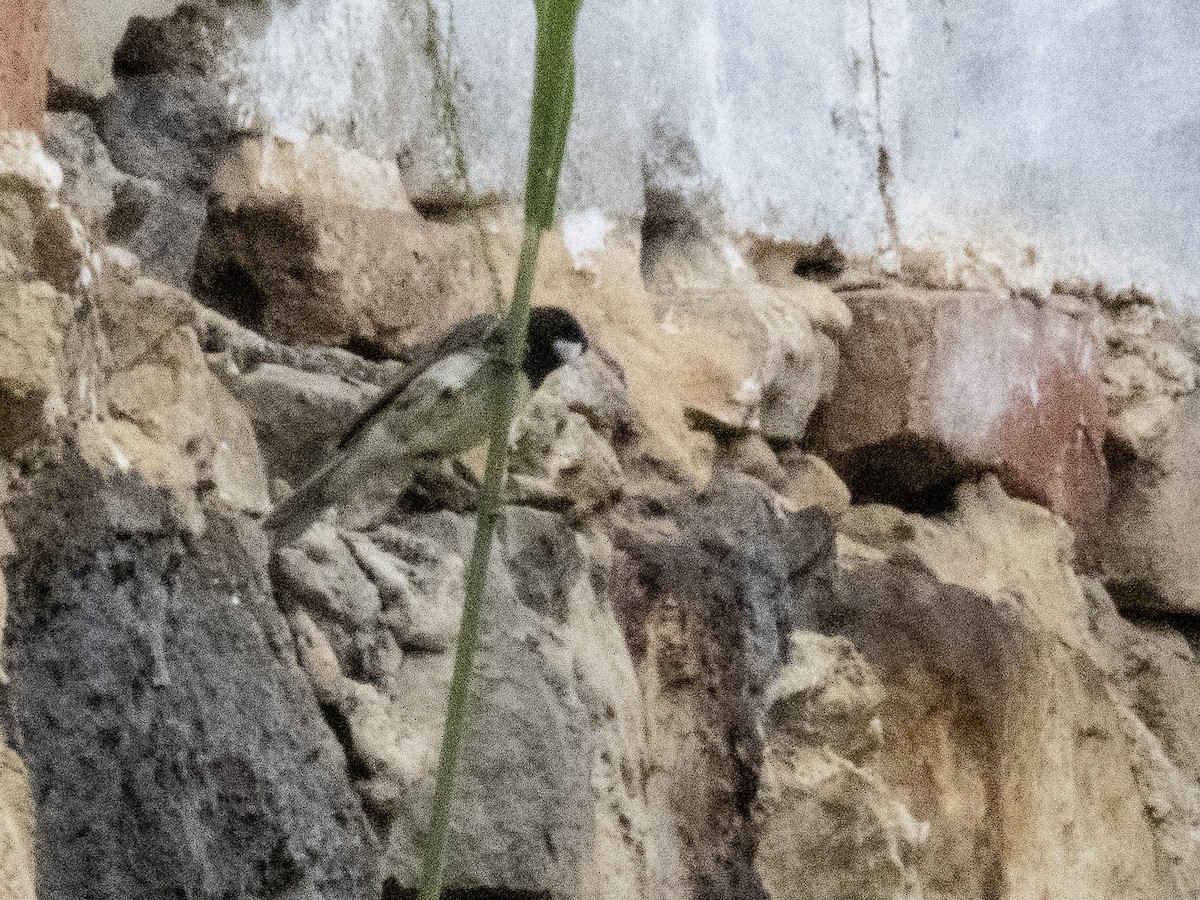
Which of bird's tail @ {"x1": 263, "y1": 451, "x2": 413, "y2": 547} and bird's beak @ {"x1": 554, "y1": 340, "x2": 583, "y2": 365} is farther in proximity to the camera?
bird's beak @ {"x1": 554, "y1": 340, "x2": 583, "y2": 365}

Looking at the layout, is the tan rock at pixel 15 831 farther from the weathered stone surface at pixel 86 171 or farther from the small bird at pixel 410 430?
the weathered stone surface at pixel 86 171

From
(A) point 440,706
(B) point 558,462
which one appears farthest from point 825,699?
(A) point 440,706

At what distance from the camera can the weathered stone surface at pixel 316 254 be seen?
4.21ft

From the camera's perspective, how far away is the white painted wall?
1.40 m

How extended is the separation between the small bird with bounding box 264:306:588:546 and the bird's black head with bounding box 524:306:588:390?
12mm

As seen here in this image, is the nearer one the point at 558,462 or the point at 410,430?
the point at 410,430

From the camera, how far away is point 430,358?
1229 millimetres

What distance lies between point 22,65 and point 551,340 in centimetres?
53

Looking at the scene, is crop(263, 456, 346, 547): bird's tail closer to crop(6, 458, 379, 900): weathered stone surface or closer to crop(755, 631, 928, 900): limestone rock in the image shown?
crop(6, 458, 379, 900): weathered stone surface

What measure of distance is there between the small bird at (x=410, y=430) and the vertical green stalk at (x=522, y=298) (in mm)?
461

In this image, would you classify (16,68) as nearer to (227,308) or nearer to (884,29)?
(227,308)

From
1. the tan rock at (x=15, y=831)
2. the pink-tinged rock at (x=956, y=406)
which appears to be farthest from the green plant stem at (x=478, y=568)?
Answer: the pink-tinged rock at (x=956, y=406)

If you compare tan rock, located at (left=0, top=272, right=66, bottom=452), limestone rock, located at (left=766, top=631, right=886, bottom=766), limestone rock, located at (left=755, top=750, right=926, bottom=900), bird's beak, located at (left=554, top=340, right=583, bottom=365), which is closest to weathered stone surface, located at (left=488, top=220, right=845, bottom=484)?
bird's beak, located at (left=554, top=340, right=583, bottom=365)

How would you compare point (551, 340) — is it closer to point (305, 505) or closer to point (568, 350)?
point (568, 350)
